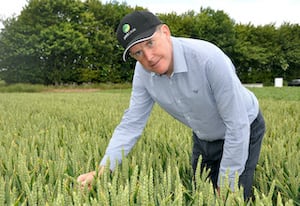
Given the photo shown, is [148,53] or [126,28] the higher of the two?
[126,28]

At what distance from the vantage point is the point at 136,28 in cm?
170

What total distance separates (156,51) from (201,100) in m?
0.40

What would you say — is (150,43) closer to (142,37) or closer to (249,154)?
(142,37)

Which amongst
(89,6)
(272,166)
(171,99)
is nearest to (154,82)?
(171,99)

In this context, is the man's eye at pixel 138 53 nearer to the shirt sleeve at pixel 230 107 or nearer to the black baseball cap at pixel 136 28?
the black baseball cap at pixel 136 28

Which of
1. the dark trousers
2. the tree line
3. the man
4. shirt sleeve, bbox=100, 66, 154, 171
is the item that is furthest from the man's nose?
the tree line

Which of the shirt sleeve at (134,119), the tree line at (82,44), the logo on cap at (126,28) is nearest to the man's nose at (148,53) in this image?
the logo on cap at (126,28)

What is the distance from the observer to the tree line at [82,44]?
29.9m

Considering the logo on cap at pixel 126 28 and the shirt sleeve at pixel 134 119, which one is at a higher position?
the logo on cap at pixel 126 28

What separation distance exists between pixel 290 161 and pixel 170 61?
3.06 ft

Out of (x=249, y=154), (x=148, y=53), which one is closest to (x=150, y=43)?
(x=148, y=53)

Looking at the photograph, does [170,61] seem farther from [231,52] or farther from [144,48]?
[231,52]

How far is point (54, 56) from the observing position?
31984 mm

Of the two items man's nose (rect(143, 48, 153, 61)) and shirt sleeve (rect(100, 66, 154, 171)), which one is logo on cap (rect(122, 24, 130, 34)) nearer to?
man's nose (rect(143, 48, 153, 61))
